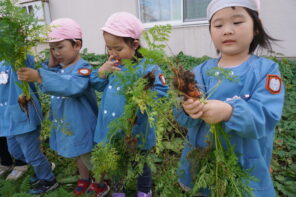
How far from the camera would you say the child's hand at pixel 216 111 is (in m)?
1.10

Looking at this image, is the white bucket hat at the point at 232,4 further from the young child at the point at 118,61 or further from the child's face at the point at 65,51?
the child's face at the point at 65,51

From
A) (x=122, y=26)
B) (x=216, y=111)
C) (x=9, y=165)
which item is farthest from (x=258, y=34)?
(x=9, y=165)

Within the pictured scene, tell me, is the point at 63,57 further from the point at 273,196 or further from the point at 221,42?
the point at 273,196

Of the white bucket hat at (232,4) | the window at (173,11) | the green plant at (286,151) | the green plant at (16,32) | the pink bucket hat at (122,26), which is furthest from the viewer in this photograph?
the window at (173,11)

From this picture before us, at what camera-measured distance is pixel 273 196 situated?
4.69ft

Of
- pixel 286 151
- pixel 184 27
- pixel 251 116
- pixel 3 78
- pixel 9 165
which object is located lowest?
pixel 9 165

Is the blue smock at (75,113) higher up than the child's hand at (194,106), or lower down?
lower down

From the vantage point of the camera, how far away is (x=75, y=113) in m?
2.15

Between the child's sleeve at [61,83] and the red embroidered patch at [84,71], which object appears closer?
the child's sleeve at [61,83]

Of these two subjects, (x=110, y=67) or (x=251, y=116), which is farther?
(x=110, y=67)

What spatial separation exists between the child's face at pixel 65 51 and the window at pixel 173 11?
390 centimetres

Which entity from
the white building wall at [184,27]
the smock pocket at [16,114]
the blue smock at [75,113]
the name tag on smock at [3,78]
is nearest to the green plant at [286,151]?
the white building wall at [184,27]

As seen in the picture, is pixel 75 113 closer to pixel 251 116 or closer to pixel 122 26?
pixel 122 26

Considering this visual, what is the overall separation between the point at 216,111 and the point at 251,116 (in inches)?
7.2
